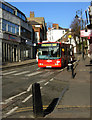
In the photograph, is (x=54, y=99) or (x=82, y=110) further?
(x=54, y=99)

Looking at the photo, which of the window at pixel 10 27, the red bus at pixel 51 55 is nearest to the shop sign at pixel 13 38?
the window at pixel 10 27

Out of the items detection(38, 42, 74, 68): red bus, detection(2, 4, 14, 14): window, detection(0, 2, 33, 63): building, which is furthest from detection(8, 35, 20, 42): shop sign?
detection(38, 42, 74, 68): red bus

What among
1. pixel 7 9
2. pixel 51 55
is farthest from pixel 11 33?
pixel 51 55

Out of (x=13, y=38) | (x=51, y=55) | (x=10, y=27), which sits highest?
(x=10, y=27)

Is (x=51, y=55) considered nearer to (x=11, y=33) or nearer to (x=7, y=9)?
(x=11, y=33)

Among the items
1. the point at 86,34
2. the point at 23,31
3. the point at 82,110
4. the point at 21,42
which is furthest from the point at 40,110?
the point at 23,31

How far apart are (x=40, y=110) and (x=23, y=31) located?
33492mm

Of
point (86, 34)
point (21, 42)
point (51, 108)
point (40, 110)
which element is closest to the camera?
point (40, 110)

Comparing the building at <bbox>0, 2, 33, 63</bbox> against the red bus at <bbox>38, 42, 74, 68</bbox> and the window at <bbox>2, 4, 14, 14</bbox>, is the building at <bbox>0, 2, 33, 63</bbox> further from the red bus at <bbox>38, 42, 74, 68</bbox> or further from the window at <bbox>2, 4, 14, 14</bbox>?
the red bus at <bbox>38, 42, 74, 68</bbox>

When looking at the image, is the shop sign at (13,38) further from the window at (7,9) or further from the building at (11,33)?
the window at (7,9)

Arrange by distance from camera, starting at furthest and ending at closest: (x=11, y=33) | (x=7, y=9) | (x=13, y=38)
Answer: (x=13, y=38) → (x=11, y=33) → (x=7, y=9)

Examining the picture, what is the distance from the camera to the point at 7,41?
28.4 metres

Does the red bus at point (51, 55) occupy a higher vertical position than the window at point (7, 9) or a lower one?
lower

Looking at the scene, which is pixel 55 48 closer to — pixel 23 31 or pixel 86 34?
pixel 86 34
